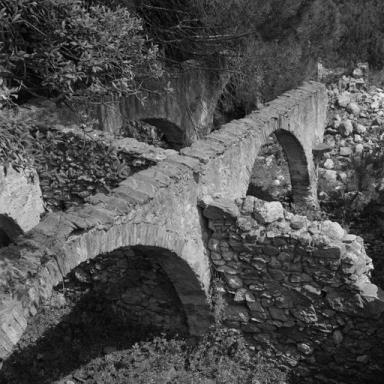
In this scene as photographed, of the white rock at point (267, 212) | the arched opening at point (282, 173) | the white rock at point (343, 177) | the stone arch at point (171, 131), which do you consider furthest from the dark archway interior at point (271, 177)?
the white rock at point (267, 212)

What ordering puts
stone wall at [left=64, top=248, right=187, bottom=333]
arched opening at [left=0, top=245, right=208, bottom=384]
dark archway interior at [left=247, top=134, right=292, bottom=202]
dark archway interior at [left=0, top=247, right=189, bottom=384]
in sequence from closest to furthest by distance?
arched opening at [left=0, top=245, right=208, bottom=384]
dark archway interior at [left=0, top=247, right=189, bottom=384]
stone wall at [left=64, top=248, right=187, bottom=333]
dark archway interior at [left=247, top=134, right=292, bottom=202]

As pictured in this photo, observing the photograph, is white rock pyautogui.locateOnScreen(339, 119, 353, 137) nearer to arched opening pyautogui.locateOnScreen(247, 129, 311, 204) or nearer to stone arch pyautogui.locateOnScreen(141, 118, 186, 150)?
arched opening pyautogui.locateOnScreen(247, 129, 311, 204)

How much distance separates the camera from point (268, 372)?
6.29 metres

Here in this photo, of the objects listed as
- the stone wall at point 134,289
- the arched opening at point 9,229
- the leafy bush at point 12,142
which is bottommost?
the stone wall at point 134,289

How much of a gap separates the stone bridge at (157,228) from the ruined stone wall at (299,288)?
315mm

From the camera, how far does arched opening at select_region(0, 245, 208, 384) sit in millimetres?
6195

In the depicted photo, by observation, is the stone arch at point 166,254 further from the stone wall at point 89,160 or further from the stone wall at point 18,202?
the stone wall at point 18,202

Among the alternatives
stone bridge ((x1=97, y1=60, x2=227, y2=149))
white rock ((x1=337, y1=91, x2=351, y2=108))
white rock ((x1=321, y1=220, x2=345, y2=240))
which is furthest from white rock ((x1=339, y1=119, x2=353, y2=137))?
white rock ((x1=321, y1=220, x2=345, y2=240))

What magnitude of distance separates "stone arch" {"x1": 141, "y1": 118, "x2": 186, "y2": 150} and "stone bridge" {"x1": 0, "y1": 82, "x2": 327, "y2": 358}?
2.07m

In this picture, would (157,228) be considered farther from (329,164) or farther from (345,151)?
(345,151)

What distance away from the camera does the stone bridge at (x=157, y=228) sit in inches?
151

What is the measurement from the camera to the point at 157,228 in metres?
5.17

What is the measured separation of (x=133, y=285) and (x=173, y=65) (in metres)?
4.69

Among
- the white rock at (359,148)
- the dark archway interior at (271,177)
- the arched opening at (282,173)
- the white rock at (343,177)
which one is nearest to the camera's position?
the arched opening at (282,173)
